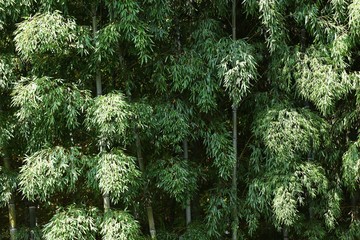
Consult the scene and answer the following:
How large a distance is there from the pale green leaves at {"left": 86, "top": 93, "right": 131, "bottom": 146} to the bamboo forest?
0.01 meters

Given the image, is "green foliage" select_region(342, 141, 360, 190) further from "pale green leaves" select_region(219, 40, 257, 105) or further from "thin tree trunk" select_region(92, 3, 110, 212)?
"thin tree trunk" select_region(92, 3, 110, 212)

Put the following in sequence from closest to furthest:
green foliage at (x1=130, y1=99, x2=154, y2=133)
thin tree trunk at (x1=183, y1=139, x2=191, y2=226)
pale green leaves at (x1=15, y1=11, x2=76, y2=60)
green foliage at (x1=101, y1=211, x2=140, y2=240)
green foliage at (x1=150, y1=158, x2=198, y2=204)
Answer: pale green leaves at (x1=15, y1=11, x2=76, y2=60)
green foliage at (x1=101, y1=211, x2=140, y2=240)
green foliage at (x1=130, y1=99, x2=154, y2=133)
green foliage at (x1=150, y1=158, x2=198, y2=204)
thin tree trunk at (x1=183, y1=139, x2=191, y2=226)

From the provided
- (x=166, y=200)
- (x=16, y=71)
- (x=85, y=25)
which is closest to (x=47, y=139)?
(x=16, y=71)

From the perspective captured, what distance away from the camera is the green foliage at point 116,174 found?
12.6 feet

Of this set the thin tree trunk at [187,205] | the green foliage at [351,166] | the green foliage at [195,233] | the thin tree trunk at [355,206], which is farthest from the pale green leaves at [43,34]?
the thin tree trunk at [355,206]

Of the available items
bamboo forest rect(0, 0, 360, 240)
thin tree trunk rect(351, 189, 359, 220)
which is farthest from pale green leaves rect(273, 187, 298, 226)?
thin tree trunk rect(351, 189, 359, 220)

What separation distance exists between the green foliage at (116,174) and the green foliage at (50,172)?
9.6 inches

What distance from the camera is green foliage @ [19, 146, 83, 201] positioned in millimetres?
3838

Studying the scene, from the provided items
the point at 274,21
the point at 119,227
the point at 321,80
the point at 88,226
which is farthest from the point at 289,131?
the point at 88,226

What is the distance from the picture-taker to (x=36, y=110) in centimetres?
386

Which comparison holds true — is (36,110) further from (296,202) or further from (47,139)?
(296,202)

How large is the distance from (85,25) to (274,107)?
2.11 meters

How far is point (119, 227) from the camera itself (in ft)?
12.9

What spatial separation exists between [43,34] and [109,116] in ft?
3.02
